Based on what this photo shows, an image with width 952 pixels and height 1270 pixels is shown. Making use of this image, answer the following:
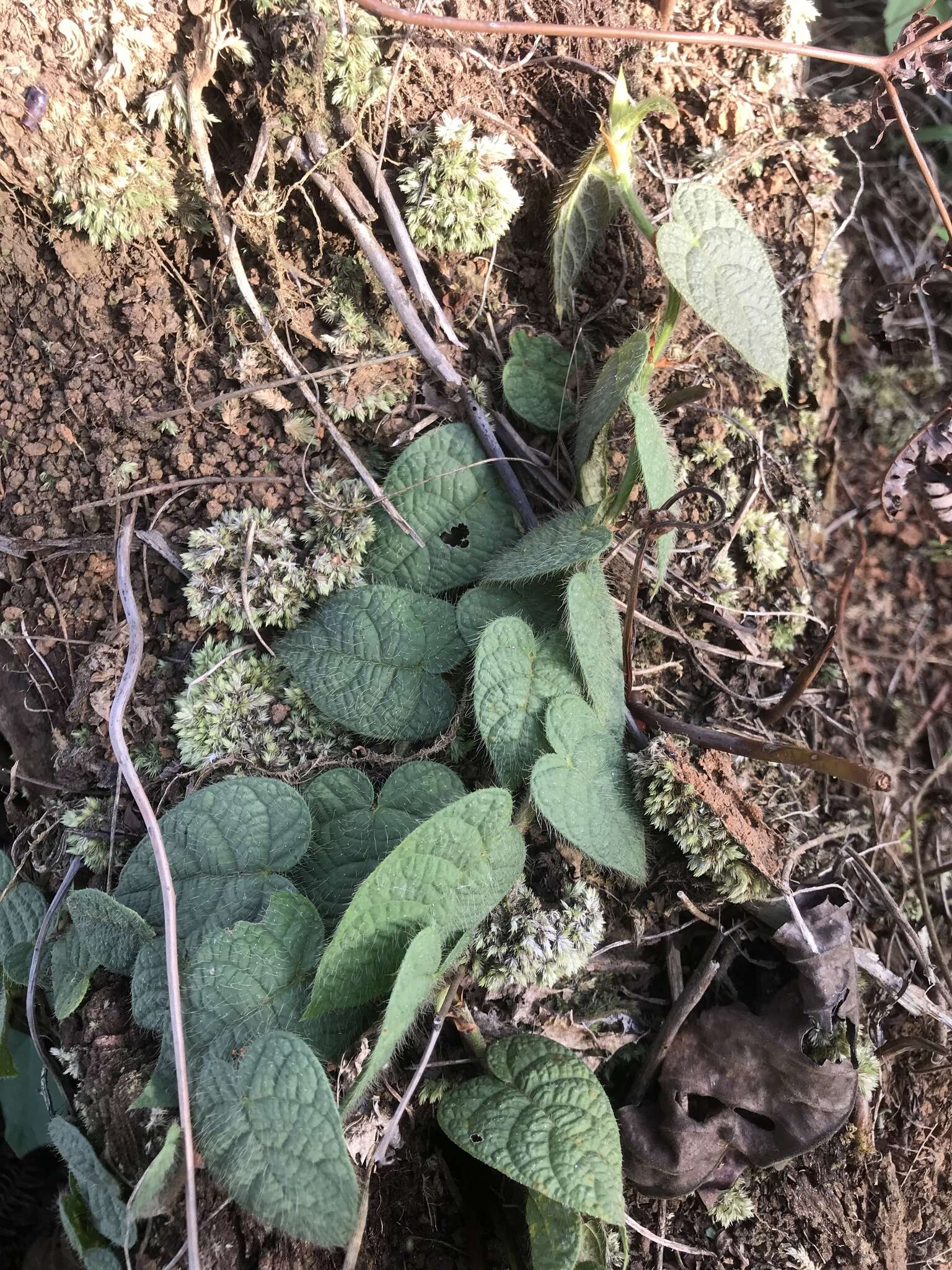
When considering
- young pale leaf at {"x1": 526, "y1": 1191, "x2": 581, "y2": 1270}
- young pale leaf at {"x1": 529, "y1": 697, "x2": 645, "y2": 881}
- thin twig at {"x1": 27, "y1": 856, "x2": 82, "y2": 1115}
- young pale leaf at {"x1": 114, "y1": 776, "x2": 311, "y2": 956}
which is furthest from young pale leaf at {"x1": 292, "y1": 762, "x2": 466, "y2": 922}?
young pale leaf at {"x1": 526, "y1": 1191, "x2": 581, "y2": 1270}

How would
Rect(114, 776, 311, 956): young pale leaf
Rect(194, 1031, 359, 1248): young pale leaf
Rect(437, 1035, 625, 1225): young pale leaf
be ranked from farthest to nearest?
Rect(114, 776, 311, 956): young pale leaf, Rect(437, 1035, 625, 1225): young pale leaf, Rect(194, 1031, 359, 1248): young pale leaf

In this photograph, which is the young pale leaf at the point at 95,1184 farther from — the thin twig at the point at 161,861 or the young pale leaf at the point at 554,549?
the young pale leaf at the point at 554,549

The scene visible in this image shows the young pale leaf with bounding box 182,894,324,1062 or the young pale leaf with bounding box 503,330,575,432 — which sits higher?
the young pale leaf with bounding box 503,330,575,432

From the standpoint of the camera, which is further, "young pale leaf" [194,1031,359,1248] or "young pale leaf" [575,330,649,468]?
"young pale leaf" [575,330,649,468]

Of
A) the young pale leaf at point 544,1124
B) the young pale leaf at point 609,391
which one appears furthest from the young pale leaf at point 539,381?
the young pale leaf at point 544,1124

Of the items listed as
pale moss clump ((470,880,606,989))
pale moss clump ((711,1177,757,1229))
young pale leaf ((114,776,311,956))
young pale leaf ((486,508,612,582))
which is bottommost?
pale moss clump ((711,1177,757,1229))

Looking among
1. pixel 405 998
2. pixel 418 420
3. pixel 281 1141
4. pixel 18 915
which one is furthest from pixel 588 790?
pixel 18 915

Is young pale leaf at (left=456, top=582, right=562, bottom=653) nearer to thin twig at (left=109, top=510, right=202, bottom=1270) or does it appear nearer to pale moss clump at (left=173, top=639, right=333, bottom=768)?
pale moss clump at (left=173, top=639, right=333, bottom=768)
